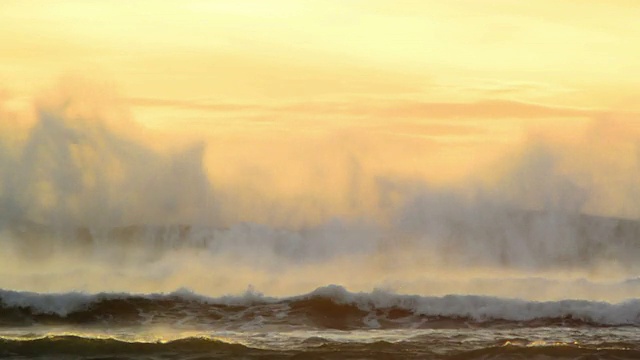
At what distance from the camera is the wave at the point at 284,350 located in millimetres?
18219

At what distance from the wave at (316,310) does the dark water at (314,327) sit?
0.02 m

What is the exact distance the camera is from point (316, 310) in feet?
76.6

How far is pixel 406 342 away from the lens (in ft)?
63.7

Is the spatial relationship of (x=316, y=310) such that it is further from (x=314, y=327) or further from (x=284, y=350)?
(x=284, y=350)

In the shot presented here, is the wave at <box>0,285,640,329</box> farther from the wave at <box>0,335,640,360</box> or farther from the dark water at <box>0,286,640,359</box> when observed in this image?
the wave at <box>0,335,640,360</box>

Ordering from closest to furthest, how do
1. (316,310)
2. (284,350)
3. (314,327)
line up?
(284,350), (314,327), (316,310)

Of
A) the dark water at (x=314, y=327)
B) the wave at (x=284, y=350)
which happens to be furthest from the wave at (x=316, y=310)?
the wave at (x=284, y=350)

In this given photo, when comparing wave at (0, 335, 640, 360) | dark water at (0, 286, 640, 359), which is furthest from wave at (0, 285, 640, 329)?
wave at (0, 335, 640, 360)

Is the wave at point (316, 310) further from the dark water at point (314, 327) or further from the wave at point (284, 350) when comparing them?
the wave at point (284, 350)

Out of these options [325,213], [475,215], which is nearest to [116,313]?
[325,213]

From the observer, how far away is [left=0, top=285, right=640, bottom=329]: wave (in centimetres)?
2241

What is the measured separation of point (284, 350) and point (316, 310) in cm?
481

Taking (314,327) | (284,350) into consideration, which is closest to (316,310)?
(314,327)

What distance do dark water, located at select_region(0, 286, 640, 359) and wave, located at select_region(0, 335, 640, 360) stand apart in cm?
2
